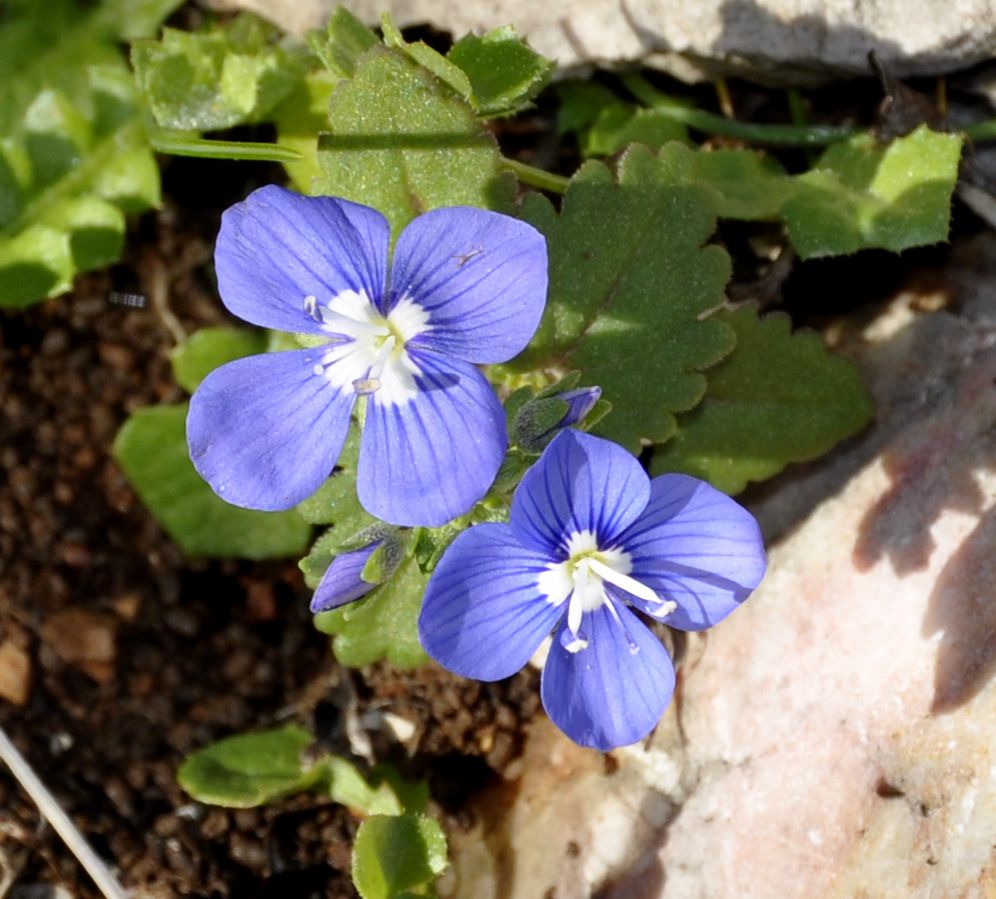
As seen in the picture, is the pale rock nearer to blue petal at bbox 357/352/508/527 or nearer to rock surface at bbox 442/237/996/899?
rock surface at bbox 442/237/996/899

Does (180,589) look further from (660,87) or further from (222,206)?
(660,87)

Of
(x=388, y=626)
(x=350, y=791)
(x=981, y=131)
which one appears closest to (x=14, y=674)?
(x=350, y=791)

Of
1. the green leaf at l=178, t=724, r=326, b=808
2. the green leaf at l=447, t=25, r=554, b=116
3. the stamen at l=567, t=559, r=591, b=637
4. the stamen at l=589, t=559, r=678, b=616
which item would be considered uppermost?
the green leaf at l=447, t=25, r=554, b=116

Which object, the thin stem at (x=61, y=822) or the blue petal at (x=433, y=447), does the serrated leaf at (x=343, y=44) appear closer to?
the blue petal at (x=433, y=447)

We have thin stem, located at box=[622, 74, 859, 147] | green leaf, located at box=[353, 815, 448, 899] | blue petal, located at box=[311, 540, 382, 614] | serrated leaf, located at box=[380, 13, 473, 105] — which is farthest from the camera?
thin stem, located at box=[622, 74, 859, 147]

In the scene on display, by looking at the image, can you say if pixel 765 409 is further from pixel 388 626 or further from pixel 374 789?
pixel 374 789

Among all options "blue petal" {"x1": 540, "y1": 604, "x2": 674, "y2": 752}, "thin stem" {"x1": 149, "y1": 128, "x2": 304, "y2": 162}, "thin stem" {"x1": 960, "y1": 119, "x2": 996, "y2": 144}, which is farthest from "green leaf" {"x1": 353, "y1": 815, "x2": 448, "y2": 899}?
"thin stem" {"x1": 960, "y1": 119, "x2": 996, "y2": 144}
